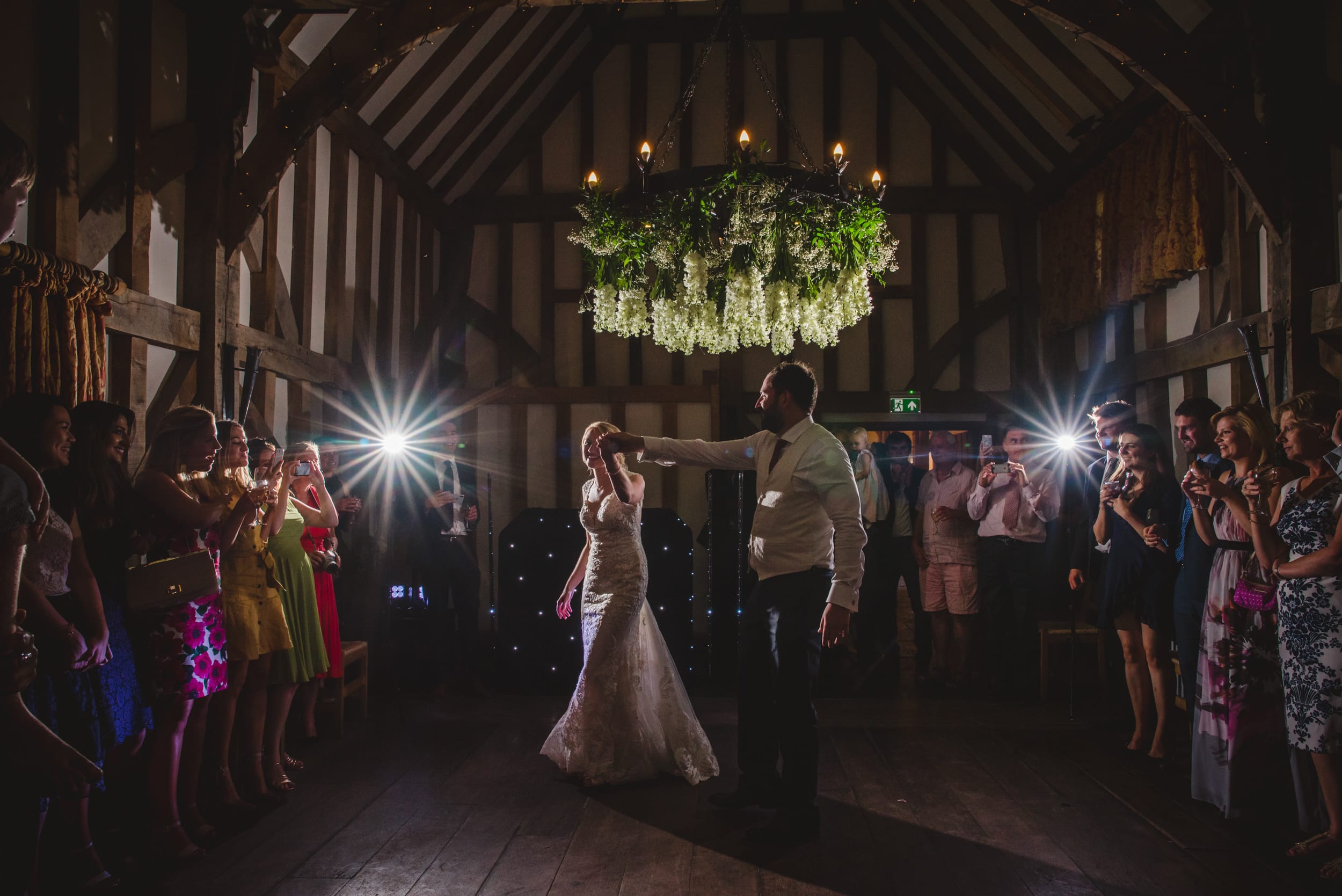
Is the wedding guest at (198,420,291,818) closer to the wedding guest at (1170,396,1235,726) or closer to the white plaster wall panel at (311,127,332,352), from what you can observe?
the white plaster wall panel at (311,127,332,352)

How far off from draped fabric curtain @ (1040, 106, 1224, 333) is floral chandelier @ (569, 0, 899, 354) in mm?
2411

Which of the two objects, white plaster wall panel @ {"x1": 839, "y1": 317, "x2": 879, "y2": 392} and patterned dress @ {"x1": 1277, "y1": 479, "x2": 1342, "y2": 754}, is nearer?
patterned dress @ {"x1": 1277, "y1": 479, "x2": 1342, "y2": 754}

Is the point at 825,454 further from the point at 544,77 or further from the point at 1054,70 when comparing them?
the point at 544,77

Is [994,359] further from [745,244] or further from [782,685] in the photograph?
[782,685]

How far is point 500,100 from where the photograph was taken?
7117 millimetres

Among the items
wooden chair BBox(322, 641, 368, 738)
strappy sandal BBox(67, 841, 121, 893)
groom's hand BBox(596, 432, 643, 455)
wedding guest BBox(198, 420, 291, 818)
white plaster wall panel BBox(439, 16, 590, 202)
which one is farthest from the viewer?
white plaster wall panel BBox(439, 16, 590, 202)

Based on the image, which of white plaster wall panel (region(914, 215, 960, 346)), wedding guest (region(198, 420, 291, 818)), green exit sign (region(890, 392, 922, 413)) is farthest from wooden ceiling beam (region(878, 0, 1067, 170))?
wedding guest (region(198, 420, 291, 818))

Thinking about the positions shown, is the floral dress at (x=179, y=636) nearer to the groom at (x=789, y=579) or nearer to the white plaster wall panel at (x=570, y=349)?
the groom at (x=789, y=579)

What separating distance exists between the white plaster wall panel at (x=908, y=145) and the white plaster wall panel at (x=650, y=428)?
2968 millimetres

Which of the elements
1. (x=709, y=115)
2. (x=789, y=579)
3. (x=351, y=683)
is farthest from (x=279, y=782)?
(x=709, y=115)

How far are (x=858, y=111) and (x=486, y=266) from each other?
3.66 meters

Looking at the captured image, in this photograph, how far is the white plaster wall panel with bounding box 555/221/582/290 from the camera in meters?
7.96

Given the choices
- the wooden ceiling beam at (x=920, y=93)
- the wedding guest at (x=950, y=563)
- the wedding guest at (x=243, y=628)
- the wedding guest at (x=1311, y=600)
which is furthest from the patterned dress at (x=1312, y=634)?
the wooden ceiling beam at (x=920, y=93)

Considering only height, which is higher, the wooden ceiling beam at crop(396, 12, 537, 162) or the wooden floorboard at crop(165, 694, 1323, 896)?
the wooden ceiling beam at crop(396, 12, 537, 162)
